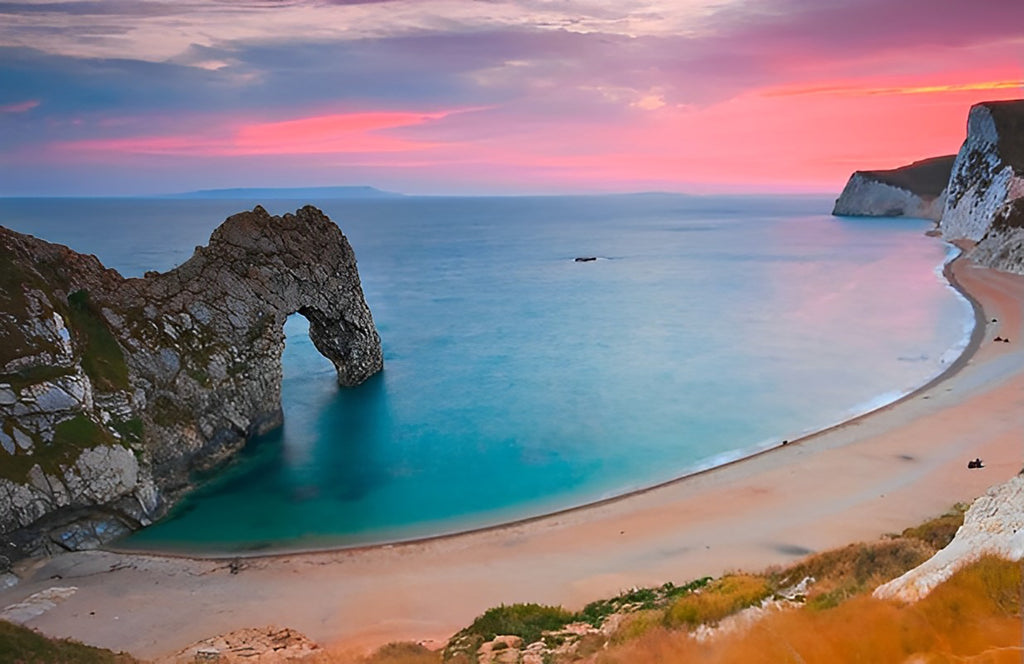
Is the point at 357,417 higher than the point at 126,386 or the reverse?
the reverse

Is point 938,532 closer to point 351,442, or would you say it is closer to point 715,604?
point 715,604

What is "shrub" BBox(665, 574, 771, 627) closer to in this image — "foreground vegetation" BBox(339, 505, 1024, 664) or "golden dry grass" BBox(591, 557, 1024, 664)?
"foreground vegetation" BBox(339, 505, 1024, 664)

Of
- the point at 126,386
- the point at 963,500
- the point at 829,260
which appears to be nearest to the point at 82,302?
the point at 126,386

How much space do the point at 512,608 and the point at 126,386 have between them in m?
16.9

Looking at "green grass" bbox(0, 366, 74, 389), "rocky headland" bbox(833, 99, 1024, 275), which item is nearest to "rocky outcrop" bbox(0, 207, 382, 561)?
"green grass" bbox(0, 366, 74, 389)

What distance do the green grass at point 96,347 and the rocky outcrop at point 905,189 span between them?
167047mm

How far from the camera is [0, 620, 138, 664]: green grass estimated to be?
42.5ft

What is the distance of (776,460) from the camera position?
2725cm

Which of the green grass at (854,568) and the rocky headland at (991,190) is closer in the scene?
the green grass at (854,568)

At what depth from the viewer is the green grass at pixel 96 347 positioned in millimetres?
23969

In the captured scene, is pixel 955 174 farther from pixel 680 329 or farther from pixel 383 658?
pixel 383 658

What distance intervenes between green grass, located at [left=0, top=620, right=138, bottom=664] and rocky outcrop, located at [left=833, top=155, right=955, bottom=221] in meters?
173

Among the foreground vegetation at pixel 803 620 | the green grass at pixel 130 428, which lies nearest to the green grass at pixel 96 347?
the green grass at pixel 130 428

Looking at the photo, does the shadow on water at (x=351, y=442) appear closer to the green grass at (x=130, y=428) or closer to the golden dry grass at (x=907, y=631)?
the green grass at (x=130, y=428)
